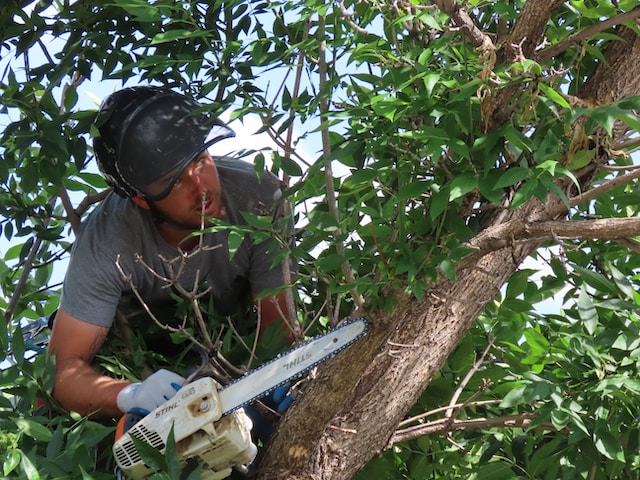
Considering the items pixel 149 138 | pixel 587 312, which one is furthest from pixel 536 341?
pixel 149 138

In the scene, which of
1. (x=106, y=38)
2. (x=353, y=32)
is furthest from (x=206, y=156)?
(x=353, y=32)

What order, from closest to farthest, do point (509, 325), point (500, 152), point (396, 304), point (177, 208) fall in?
point (500, 152) < point (396, 304) < point (509, 325) < point (177, 208)

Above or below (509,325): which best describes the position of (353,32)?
above

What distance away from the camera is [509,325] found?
3029 mm

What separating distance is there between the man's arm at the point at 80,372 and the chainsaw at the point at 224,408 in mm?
294

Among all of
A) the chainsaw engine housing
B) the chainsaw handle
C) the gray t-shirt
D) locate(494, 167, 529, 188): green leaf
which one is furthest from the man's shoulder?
locate(494, 167, 529, 188): green leaf

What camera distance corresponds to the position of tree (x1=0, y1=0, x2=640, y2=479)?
2352mm

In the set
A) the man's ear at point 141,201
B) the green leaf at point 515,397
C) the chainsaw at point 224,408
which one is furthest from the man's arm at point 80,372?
the green leaf at point 515,397

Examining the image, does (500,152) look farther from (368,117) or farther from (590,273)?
(590,273)

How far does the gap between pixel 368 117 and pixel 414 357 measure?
608 millimetres

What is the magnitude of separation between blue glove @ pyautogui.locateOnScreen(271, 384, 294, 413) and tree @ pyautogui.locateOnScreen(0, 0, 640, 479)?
101 millimetres

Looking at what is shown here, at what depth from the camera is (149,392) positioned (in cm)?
291

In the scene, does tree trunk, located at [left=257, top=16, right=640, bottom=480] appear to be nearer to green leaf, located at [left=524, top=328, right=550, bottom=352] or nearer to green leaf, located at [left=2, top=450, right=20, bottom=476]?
green leaf, located at [left=524, top=328, right=550, bottom=352]

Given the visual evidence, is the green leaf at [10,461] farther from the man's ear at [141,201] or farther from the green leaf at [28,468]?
the man's ear at [141,201]
